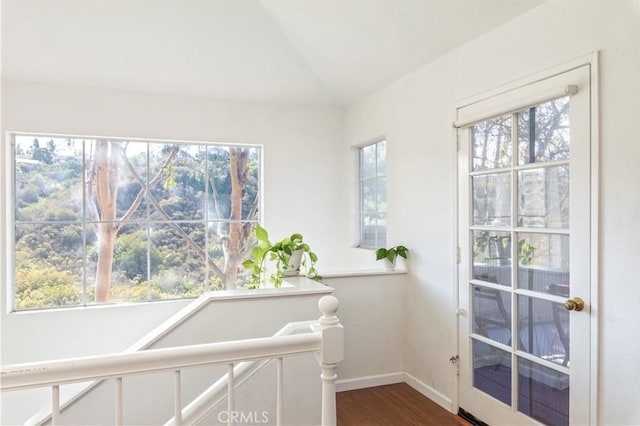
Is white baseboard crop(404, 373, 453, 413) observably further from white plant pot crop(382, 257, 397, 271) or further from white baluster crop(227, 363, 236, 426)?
white baluster crop(227, 363, 236, 426)

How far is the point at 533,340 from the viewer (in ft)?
7.36

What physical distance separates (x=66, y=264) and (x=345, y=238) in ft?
8.77

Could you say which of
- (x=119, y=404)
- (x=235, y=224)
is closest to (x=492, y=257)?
(x=119, y=404)

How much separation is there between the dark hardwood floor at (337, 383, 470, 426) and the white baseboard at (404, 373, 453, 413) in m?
0.03

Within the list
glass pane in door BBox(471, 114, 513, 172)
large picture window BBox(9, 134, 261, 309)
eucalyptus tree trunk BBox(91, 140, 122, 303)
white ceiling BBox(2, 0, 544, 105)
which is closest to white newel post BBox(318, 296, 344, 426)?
glass pane in door BBox(471, 114, 513, 172)

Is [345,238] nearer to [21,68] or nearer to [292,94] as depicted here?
[292,94]

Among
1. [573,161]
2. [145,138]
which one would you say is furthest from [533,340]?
[145,138]

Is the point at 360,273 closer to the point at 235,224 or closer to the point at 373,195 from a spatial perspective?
the point at 373,195

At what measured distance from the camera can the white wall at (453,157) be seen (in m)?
1.76

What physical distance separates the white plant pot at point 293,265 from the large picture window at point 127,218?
1.23 meters

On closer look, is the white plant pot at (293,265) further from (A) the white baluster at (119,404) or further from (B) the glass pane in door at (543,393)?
(A) the white baluster at (119,404)

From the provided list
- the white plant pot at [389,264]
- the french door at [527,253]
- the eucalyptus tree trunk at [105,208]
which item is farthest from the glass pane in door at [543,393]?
the eucalyptus tree trunk at [105,208]

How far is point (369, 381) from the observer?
3217 mm

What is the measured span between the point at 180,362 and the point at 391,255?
240cm
